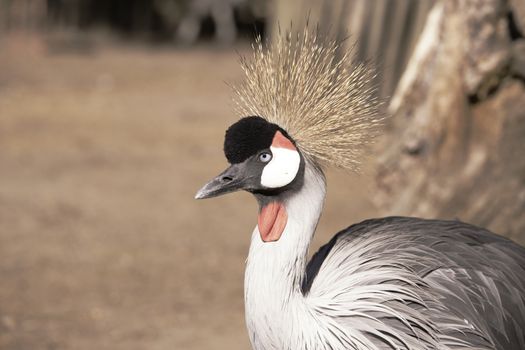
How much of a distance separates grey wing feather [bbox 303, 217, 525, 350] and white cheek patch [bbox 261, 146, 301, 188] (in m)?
0.28

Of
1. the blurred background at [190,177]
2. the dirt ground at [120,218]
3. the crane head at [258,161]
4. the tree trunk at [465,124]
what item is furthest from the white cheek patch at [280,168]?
the tree trunk at [465,124]

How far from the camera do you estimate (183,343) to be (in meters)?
3.15

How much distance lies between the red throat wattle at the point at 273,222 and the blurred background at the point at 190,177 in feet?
0.79

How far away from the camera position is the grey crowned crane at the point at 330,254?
6.18 feet

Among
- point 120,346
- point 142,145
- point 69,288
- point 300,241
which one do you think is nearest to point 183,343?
point 120,346

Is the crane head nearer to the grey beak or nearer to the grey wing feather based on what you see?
the grey beak

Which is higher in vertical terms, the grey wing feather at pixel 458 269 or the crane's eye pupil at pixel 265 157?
the crane's eye pupil at pixel 265 157

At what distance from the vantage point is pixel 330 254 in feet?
6.95

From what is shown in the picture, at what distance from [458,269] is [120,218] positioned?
2.76m

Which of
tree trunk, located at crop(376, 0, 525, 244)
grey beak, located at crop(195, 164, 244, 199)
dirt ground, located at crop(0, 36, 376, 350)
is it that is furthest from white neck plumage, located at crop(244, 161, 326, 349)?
tree trunk, located at crop(376, 0, 525, 244)

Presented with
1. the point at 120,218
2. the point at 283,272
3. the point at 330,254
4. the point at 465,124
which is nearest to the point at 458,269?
the point at 330,254

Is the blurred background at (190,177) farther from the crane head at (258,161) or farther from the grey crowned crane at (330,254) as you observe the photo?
the crane head at (258,161)

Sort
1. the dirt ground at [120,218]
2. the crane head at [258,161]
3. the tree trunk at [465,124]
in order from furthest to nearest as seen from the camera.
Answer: the dirt ground at [120,218] < the tree trunk at [465,124] < the crane head at [258,161]

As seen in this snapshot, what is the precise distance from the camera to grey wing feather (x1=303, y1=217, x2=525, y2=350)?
1.96 m
